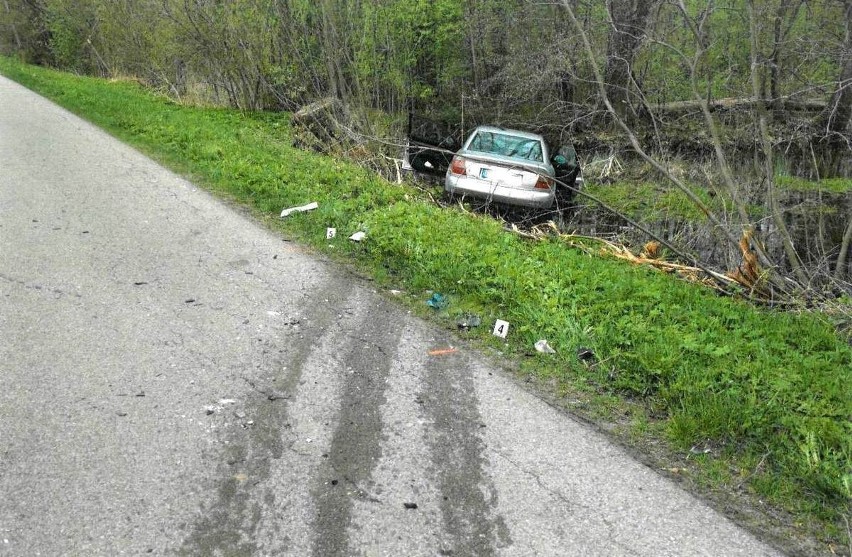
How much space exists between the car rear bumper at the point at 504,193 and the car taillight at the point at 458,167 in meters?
0.08

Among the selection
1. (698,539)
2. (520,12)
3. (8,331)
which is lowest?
(698,539)

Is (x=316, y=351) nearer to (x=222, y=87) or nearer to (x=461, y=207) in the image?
(x=461, y=207)

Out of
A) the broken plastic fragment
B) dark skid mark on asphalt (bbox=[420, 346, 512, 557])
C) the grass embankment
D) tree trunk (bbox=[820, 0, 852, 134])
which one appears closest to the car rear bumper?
the grass embankment

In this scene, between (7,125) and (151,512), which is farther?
(7,125)

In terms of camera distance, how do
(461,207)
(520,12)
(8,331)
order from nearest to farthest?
1. (8,331)
2. (461,207)
3. (520,12)

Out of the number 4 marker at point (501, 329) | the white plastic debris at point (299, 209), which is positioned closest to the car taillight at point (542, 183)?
the white plastic debris at point (299, 209)

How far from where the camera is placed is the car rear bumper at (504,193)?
10.9 meters

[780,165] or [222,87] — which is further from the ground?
[222,87]

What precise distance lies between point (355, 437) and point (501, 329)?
197cm

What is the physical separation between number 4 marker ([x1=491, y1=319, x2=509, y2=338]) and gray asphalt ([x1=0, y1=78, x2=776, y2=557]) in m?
0.41

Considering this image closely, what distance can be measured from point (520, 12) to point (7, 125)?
45.8 feet

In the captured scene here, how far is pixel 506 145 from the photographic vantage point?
12266 millimetres

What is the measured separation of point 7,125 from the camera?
42.1 feet

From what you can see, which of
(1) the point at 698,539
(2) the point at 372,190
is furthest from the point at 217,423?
(2) the point at 372,190
